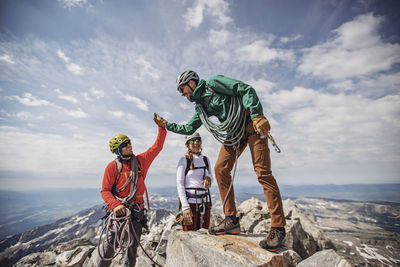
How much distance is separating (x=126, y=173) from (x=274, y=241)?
14.2 ft

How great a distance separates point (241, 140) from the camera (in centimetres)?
483

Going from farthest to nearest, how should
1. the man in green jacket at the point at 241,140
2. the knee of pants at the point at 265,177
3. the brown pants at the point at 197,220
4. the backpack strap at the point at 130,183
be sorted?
1. the brown pants at the point at 197,220
2. the backpack strap at the point at 130,183
3. the knee of pants at the point at 265,177
4. the man in green jacket at the point at 241,140

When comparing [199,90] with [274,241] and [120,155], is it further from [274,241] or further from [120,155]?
[274,241]

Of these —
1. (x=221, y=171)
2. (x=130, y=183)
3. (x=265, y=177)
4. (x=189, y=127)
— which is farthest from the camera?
(x=189, y=127)

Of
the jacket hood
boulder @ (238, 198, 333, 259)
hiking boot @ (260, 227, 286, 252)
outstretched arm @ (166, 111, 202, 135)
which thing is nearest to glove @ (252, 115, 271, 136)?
the jacket hood

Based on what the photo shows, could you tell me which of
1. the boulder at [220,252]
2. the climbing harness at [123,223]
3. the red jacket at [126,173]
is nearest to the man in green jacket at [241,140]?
the boulder at [220,252]

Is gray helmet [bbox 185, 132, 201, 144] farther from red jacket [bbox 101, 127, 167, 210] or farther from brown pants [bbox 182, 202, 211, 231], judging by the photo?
brown pants [bbox 182, 202, 211, 231]

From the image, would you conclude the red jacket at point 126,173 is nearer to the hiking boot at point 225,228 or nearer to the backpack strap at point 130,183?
the backpack strap at point 130,183

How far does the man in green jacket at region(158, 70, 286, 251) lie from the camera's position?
3.93 meters

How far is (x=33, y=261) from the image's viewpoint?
10078 millimetres

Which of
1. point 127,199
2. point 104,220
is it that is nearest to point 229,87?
point 127,199

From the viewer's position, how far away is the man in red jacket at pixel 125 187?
485 centimetres

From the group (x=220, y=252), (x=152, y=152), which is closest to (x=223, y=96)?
(x=152, y=152)

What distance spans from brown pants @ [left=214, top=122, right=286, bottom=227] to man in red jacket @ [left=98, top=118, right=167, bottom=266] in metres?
2.54
